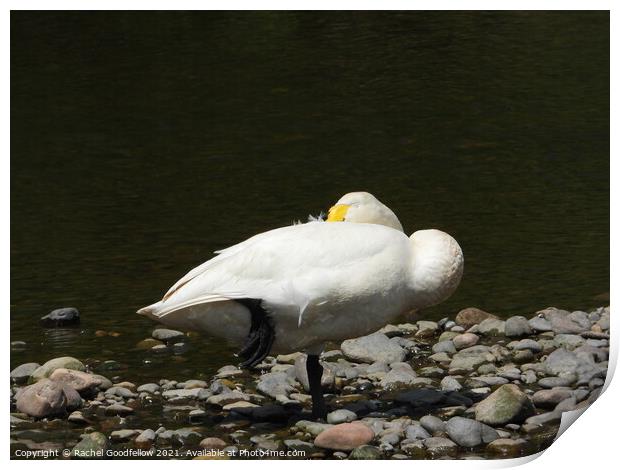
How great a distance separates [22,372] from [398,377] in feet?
4.62

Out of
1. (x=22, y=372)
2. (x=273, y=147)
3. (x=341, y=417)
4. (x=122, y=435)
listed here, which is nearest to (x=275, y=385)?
(x=341, y=417)

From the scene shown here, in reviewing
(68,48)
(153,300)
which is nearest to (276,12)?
(68,48)

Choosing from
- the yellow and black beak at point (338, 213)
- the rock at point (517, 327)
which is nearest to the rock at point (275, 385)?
the yellow and black beak at point (338, 213)

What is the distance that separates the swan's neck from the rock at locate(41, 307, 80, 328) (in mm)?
1542

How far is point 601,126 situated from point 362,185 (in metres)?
1.25

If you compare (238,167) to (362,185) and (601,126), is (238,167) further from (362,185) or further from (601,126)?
(601,126)

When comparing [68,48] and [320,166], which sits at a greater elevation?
[68,48]

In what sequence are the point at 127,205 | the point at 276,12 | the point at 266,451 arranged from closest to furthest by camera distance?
the point at 266,451 < the point at 276,12 < the point at 127,205

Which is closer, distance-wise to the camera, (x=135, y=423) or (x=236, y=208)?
(x=135, y=423)

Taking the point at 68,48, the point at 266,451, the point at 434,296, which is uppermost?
the point at 68,48

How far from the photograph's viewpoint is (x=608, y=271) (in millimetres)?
5660

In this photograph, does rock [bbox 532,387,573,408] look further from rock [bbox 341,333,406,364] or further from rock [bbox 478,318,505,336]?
rock [bbox 478,318,505,336]

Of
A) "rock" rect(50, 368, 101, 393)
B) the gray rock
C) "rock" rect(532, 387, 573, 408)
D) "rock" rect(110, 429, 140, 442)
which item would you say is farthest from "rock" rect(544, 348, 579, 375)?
"rock" rect(50, 368, 101, 393)

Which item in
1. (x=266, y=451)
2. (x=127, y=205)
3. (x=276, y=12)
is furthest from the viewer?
(x=127, y=205)
